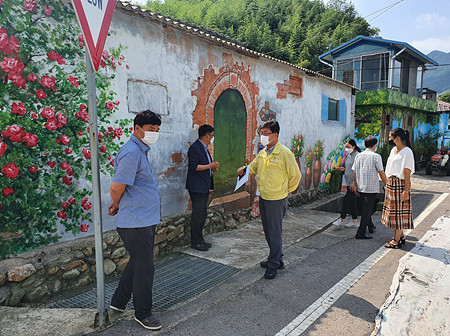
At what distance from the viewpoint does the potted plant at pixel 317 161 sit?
998 cm

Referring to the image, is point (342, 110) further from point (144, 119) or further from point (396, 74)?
point (396, 74)

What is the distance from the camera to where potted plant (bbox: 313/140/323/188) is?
9.98 metres

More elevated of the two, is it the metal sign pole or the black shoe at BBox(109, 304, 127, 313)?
the metal sign pole

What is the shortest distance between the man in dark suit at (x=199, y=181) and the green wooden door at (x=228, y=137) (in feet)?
3.49

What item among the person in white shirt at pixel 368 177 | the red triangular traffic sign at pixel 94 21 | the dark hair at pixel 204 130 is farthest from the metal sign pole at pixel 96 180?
the person in white shirt at pixel 368 177

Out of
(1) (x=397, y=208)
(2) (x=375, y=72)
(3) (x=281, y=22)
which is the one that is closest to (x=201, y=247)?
(1) (x=397, y=208)

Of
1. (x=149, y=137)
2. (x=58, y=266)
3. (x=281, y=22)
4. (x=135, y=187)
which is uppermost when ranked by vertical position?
(x=281, y=22)

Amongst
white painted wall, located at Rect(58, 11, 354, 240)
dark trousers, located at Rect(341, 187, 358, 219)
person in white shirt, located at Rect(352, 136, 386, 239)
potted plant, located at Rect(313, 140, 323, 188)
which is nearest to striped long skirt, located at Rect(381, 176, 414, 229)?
person in white shirt, located at Rect(352, 136, 386, 239)

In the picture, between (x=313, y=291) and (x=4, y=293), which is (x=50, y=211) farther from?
(x=313, y=291)

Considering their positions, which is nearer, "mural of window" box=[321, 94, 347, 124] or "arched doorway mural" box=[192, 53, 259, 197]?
"arched doorway mural" box=[192, 53, 259, 197]

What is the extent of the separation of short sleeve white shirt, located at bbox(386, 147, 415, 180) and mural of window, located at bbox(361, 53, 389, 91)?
626 inches

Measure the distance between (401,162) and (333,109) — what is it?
20.3 feet

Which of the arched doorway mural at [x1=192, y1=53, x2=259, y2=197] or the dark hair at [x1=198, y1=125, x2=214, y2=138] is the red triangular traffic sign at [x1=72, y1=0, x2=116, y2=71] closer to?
the dark hair at [x1=198, y1=125, x2=214, y2=138]

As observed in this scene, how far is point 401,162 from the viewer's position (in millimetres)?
5227
